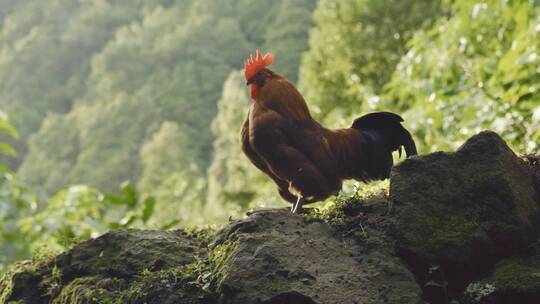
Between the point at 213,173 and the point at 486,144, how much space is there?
26.8 meters

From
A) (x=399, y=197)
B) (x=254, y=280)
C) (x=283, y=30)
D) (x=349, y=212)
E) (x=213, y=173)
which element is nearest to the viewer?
(x=254, y=280)

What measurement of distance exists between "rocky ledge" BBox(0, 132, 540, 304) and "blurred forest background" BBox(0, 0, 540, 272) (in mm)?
1103

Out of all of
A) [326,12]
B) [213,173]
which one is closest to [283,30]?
[213,173]

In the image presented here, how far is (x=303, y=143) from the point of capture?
11.3ft

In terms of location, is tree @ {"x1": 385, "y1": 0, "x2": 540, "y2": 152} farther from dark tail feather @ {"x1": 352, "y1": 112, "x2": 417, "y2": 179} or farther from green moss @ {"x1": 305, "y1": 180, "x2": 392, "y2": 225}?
green moss @ {"x1": 305, "y1": 180, "x2": 392, "y2": 225}

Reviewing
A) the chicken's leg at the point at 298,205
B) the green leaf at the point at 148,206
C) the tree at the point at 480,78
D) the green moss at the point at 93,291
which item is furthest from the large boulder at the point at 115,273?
the tree at the point at 480,78

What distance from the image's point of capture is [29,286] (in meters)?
3.54

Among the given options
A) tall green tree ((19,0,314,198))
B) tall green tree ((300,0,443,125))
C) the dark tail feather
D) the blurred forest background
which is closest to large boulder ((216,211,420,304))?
the dark tail feather

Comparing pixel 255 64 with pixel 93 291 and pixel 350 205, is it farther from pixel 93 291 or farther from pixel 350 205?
pixel 93 291

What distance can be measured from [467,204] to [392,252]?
41 centimetres

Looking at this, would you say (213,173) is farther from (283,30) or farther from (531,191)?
(531,191)

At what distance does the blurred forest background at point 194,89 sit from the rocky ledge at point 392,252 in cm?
110

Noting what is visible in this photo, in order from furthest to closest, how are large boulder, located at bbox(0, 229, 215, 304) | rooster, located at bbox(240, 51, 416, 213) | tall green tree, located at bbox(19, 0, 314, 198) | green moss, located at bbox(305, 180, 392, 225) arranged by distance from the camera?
tall green tree, located at bbox(19, 0, 314, 198)
rooster, located at bbox(240, 51, 416, 213)
green moss, located at bbox(305, 180, 392, 225)
large boulder, located at bbox(0, 229, 215, 304)

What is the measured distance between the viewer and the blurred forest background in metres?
5.63
